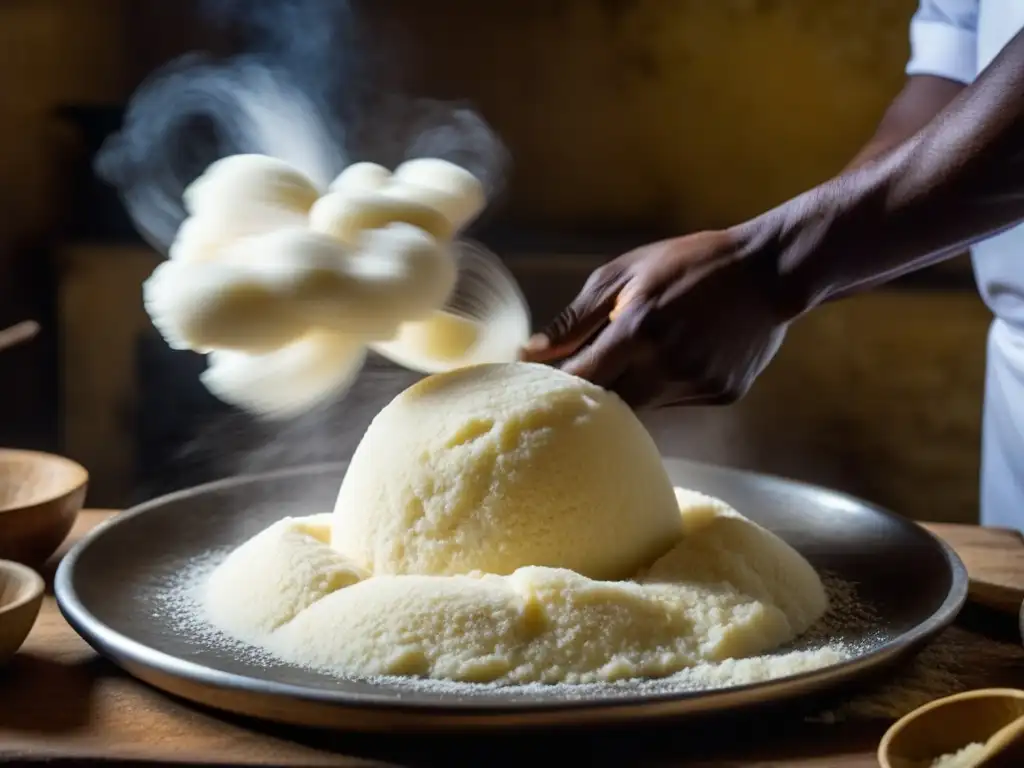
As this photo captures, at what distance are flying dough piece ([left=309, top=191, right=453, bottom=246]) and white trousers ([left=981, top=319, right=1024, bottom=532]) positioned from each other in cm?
97

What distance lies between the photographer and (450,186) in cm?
121

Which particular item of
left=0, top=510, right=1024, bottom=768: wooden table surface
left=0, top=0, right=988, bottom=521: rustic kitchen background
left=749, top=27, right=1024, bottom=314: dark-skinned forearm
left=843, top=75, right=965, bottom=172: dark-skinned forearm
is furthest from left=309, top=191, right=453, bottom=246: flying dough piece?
left=0, top=0, right=988, bottom=521: rustic kitchen background

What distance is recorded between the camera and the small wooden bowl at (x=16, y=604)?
967mm

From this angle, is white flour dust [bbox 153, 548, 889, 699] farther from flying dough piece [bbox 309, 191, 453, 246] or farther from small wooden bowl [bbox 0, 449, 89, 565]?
flying dough piece [bbox 309, 191, 453, 246]

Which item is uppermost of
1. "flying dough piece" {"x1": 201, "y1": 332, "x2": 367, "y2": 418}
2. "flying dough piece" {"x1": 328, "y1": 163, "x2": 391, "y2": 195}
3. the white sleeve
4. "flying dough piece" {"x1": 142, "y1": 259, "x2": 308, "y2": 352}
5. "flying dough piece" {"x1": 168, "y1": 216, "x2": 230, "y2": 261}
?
the white sleeve

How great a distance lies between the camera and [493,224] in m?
2.83

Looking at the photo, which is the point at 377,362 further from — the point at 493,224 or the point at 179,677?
the point at 493,224

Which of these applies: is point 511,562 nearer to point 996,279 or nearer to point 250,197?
point 250,197

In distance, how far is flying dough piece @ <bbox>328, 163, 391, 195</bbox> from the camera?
120 cm

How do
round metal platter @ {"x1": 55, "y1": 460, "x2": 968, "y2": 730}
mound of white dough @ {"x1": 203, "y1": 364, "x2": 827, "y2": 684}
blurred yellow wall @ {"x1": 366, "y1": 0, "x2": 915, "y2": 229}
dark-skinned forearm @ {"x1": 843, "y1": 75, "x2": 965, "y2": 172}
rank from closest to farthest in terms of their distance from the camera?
round metal platter @ {"x1": 55, "y1": 460, "x2": 968, "y2": 730} < mound of white dough @ {"x1": 203, "y1": 364, "x2": 827, "y2": 684} < dark-skinned forearm @ {"x1": 843, "y1": 75, "x2": 965, "y2": 172} < blurred yellow wall @ {"x1": 366, "y1": 0, "x2": 915, "y2": 229}

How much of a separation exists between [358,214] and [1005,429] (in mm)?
1104

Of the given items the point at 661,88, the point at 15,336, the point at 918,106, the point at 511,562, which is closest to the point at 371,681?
the point at 511,562

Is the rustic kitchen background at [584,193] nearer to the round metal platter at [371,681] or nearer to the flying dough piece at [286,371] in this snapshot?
the round metal platter at [371,681]

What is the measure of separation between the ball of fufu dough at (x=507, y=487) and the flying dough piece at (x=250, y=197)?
0.76 feet
